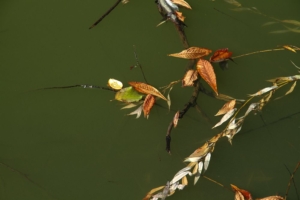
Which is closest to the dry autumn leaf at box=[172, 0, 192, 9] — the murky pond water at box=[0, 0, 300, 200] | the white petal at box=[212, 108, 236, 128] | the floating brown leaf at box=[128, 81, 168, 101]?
the murky pond water at box=[0, 0, 300, 200]

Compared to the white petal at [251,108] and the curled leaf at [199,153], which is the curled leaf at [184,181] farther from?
the white petal at [251,108]

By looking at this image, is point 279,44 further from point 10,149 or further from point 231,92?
point 10,149

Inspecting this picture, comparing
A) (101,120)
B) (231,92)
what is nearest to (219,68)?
(231,92)

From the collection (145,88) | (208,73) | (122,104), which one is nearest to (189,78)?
(208,73)

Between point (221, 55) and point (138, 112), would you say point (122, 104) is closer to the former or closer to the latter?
point (138, 112)

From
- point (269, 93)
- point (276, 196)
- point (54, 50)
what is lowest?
point (276, 196)

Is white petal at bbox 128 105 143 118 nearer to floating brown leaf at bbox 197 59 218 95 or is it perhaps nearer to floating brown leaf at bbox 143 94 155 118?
floating brown leaf at bbox 143 94 155 118
